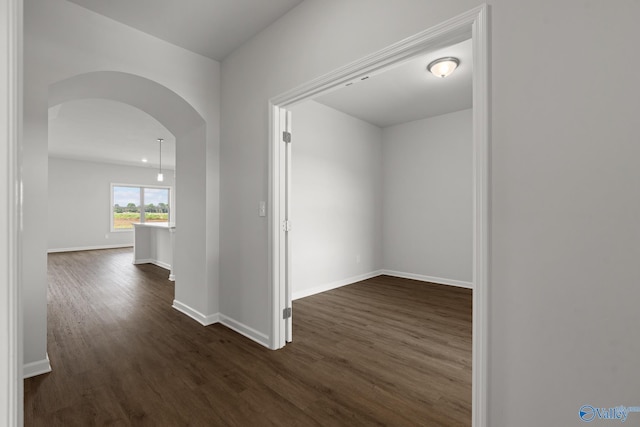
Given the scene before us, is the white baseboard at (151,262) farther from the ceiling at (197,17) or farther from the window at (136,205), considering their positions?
the ceiling at (197,17)

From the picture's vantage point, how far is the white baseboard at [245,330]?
2.62 meters

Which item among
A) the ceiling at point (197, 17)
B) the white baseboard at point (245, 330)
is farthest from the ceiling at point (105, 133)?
the white baseboard at point (245, 330)

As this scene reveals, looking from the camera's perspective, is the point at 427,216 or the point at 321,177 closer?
the point at 321,177

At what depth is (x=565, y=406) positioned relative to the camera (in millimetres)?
1183

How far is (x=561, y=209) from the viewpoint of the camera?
1204 millimetres

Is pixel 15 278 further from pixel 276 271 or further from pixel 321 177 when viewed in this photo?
pixel 321 177

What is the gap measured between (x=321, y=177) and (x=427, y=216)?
200 cm

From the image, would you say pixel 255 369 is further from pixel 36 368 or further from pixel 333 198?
pixel 333 198

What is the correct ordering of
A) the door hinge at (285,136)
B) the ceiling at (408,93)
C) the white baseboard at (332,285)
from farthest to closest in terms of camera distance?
1. the white baseboard at (332,285)
2. the ceiling at (408,93)
3. the door hinge at (285,136)

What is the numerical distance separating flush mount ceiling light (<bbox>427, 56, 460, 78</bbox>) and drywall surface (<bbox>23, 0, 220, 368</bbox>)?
2320mm

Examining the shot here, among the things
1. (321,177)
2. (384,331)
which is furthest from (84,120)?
(384,331)

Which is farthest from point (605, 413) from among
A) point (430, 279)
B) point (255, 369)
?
point (430, 279)
